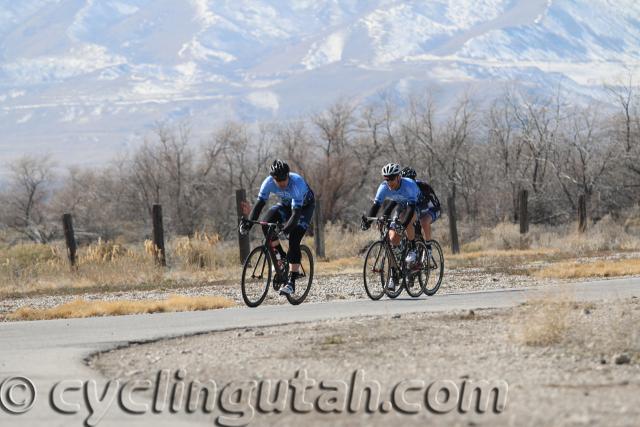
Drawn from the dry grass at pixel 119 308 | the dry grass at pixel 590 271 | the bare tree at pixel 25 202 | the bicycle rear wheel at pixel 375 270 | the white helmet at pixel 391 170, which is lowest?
the dry grass at pixel 590 271

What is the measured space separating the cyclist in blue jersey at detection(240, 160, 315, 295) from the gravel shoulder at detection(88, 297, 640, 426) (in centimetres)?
238

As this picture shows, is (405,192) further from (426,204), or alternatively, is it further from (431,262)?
(431,262)

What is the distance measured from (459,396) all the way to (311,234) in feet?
114

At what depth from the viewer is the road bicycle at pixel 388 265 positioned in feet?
52.5

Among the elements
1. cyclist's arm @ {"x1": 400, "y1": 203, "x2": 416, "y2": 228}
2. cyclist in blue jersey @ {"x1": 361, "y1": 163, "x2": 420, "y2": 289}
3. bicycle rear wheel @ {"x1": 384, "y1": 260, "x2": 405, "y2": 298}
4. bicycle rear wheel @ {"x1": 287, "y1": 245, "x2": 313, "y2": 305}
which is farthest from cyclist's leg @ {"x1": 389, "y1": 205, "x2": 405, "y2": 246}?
bicycle rear wheel @ {"x1": 287, "y1": 245, "x2": 313, "y2": 305}

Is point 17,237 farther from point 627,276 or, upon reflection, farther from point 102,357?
point 102,357

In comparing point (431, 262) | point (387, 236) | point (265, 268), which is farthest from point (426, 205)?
point (265, 268)

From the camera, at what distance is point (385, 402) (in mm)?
8062

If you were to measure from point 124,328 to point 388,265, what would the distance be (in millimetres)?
4061

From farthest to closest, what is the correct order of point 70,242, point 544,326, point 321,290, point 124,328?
point 70,242, point 321,290, point 124,328, point 544,326

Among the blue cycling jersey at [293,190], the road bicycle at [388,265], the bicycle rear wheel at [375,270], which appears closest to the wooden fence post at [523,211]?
the road bicycle at [388,265]

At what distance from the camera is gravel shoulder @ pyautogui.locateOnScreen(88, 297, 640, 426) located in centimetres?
766

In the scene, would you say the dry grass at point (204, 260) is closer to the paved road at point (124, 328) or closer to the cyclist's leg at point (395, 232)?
the paved road at point (124, 328)

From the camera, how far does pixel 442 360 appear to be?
9672 millimetres
